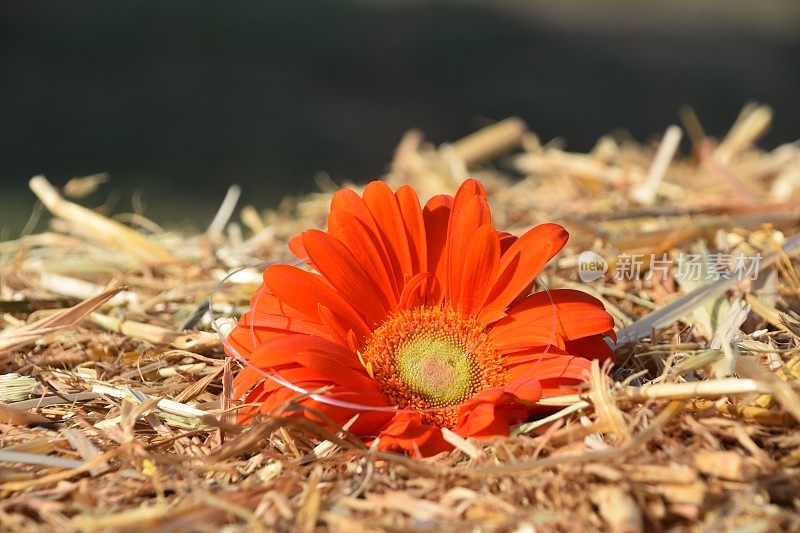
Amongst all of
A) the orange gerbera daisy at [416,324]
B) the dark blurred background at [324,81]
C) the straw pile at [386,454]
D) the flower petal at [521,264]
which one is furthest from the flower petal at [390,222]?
the dark blurred background at [324,81]

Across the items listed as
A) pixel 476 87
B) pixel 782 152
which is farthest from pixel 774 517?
pixel 476 87

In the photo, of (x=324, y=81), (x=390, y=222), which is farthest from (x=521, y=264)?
(x=324, y=81)

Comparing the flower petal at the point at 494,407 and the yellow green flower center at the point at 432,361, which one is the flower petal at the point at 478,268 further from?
the flower petal at the point at 494,407

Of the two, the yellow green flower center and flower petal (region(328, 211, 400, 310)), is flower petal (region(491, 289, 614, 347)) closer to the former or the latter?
the yellow green flower center

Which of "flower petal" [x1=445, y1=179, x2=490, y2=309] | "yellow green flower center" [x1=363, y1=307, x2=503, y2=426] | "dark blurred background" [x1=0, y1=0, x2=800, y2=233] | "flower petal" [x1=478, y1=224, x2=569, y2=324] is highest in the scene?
"dark blurred background" [x1=0, y1=0, x2=800, y2=233]

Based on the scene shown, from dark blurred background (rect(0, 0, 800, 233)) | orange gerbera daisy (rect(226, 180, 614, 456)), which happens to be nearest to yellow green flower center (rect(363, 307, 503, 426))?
orange gerbera daisy (rect(226, 180, 614, 456))
